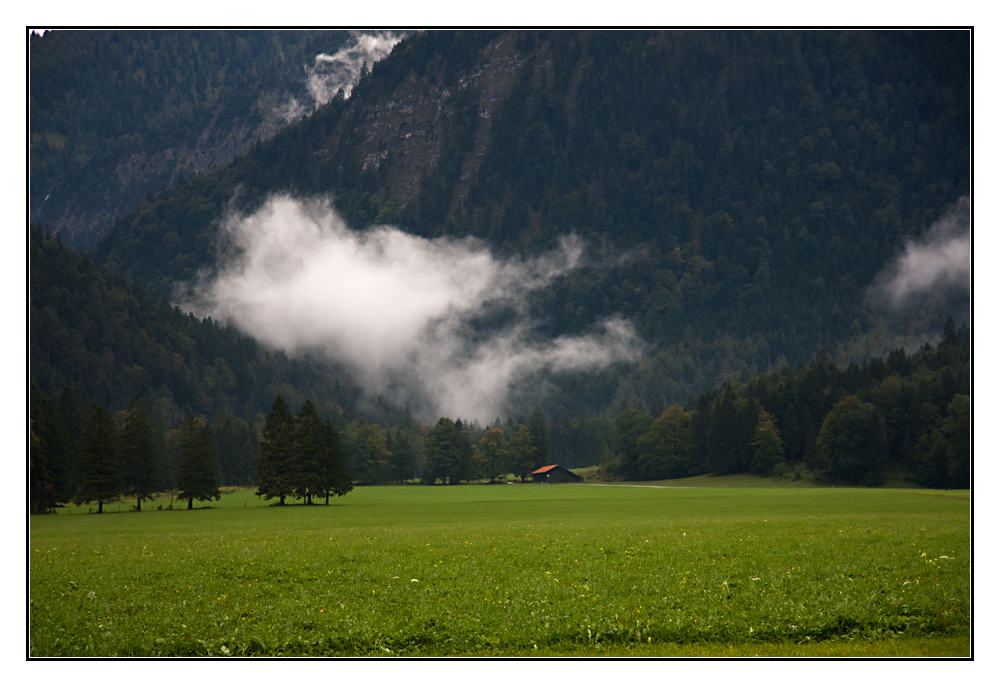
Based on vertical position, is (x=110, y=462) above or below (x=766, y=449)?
above

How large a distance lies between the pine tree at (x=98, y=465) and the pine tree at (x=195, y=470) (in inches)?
343

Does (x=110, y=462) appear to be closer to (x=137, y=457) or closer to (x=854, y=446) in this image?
(x=137, y=457)

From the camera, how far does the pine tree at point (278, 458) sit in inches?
3418

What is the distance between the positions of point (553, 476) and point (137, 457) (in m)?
106

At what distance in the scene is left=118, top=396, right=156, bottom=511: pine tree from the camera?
254ft

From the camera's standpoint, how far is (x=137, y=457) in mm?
78438

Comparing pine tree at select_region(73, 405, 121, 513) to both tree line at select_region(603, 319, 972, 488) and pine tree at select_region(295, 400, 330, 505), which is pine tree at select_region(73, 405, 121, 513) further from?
tree line at select_region(603, 319, 972, 488)

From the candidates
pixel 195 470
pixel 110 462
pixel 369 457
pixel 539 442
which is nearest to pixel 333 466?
pixel 195 470

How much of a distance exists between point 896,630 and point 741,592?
4.06 meters

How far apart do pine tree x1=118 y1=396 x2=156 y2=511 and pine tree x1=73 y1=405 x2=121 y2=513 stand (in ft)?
7.05

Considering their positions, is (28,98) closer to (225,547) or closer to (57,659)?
(57,659)

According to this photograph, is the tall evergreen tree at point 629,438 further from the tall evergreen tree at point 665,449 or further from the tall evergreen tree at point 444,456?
the tall evergreen tree at point 444,456

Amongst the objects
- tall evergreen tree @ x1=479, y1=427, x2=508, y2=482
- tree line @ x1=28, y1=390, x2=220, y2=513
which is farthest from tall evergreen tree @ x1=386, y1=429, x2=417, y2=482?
tree line @ x1=28, y1=390, x2=220, y2=513

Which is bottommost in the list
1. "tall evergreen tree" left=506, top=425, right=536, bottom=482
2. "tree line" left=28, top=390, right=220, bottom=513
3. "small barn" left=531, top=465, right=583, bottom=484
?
"small barn" left=531, top=465, right=583, bottom=484
